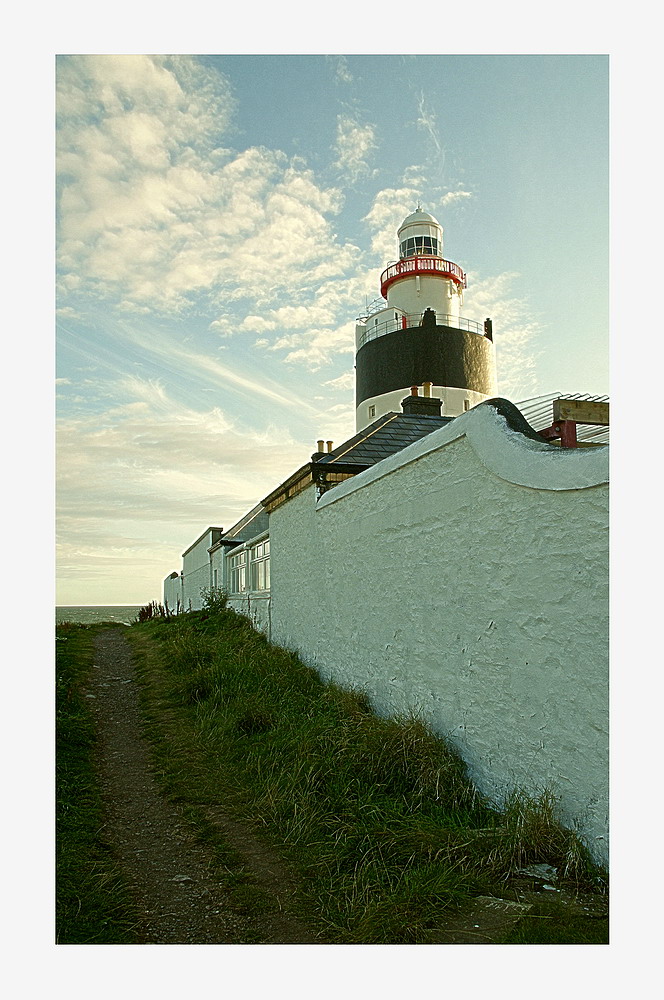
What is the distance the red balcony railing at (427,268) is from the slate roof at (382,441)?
15.3 metres

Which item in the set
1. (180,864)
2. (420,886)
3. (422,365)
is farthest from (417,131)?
(422,365)

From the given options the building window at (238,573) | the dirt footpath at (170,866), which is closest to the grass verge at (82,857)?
the dirt footpath at (170,866)

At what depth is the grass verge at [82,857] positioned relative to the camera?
3.26m

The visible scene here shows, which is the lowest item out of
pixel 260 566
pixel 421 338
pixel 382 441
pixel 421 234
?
pixel 260 566

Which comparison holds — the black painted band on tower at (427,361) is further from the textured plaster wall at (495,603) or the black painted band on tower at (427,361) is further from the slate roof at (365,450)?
the textured plaster wall at (495,603)

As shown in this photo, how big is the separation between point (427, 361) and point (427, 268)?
13.5ft

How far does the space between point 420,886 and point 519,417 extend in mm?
2650

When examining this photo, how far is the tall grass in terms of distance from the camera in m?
3.36

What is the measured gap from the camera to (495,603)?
171 inches

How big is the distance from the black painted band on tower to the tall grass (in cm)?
1581

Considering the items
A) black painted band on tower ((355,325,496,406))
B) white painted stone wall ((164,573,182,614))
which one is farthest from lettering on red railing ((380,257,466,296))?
white painted stone wall ((164,573,182,614))

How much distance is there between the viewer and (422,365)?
21656 millimetres

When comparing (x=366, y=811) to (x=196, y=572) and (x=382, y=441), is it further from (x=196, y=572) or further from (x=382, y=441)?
(x=196, y=572)

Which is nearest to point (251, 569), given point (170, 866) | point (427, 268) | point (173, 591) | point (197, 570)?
point (170, 866)
